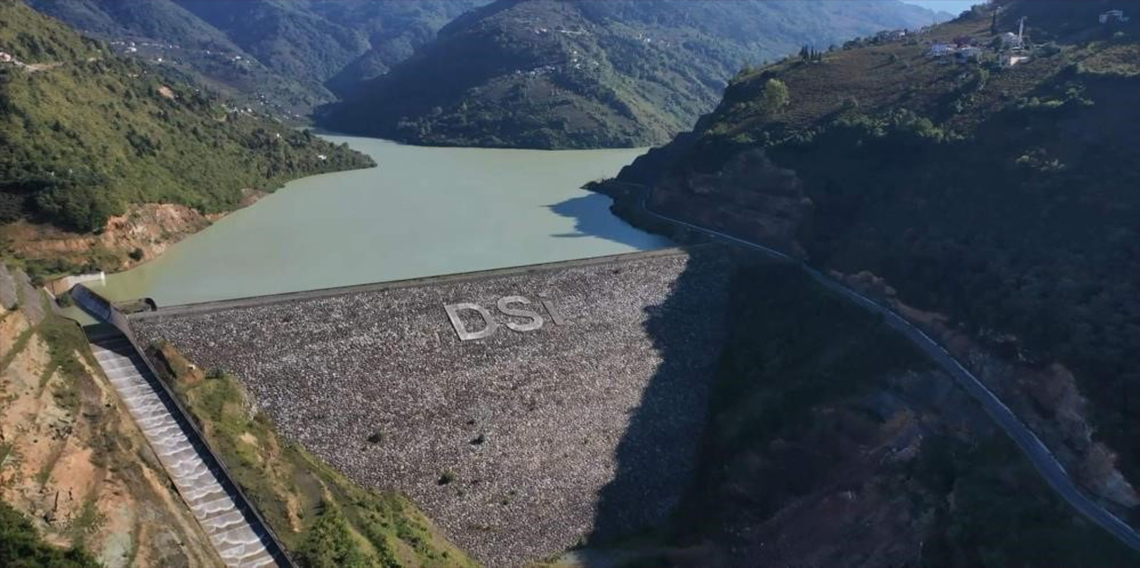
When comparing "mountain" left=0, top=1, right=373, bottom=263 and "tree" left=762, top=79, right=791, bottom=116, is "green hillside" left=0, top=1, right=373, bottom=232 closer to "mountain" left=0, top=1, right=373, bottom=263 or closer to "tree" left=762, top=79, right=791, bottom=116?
"mountain" left=0, top=1, right=373, bottom=263

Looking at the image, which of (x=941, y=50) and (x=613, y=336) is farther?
(x=941, y=50)

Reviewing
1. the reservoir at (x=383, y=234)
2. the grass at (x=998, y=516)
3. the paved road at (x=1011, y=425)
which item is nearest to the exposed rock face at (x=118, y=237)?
the reservoir at (x=383, y=234)

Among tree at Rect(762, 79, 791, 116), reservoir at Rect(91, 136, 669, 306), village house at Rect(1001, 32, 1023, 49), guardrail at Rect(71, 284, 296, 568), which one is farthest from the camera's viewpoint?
tree at Rect(762, 79, 791, 116)

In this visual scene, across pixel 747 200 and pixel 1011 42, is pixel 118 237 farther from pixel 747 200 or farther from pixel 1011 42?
pixel 1011 42

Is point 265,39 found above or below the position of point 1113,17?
below

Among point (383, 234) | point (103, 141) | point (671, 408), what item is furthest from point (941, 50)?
point (103, 141)

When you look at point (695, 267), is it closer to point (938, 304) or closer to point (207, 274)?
point (938, 304)

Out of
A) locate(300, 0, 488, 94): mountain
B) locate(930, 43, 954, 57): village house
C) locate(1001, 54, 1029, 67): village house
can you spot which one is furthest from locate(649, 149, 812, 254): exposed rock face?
locate(300, 0, 488, 94): mountain

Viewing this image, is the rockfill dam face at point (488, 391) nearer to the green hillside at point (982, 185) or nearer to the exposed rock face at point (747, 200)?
the exposed rock face at point (747, 200)
